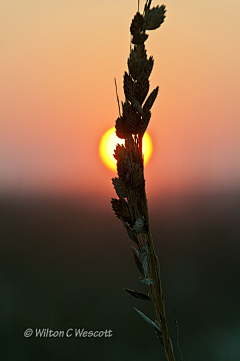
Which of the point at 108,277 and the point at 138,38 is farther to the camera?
the point at 108,277

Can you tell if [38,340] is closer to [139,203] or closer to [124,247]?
[124,247]

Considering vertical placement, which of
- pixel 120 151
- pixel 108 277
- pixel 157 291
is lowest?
pixel 108 277

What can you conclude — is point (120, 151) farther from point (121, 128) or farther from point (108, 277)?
point (108, 277)

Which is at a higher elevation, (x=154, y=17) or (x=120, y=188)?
(x=154, y=17)

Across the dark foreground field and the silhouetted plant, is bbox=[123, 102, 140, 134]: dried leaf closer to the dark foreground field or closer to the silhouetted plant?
the silhouetted plant

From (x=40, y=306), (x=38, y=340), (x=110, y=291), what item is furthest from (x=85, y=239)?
(x=38, y=340)

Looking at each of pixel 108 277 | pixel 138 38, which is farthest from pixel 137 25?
pixel 108 277

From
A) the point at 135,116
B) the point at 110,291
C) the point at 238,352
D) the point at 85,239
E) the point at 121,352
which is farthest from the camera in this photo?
the point at 85,239
